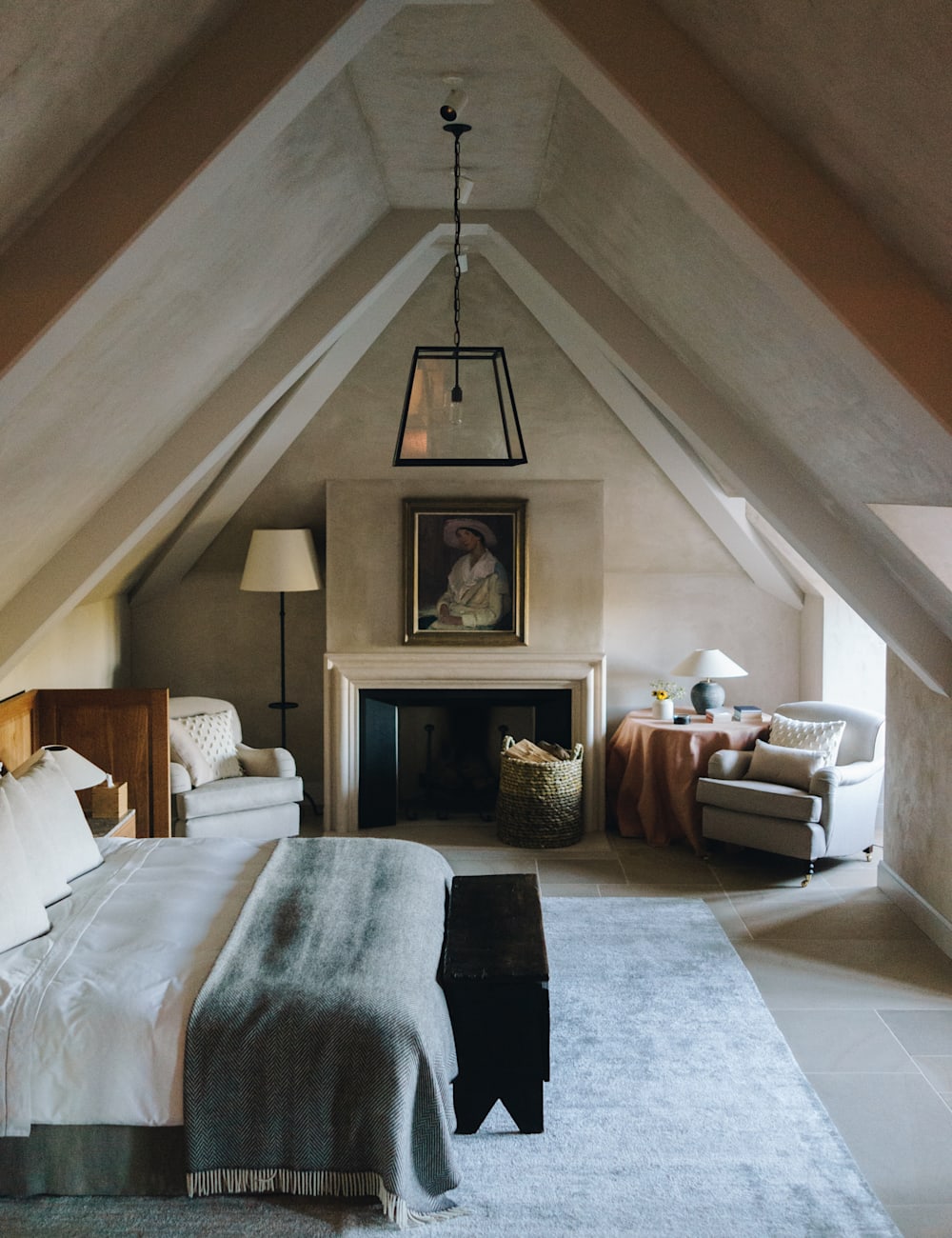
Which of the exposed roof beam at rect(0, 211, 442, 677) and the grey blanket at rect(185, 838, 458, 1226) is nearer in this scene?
the grey blanket at rect(185, 838, 458, 1226)

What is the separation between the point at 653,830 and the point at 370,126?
4410 millimetres

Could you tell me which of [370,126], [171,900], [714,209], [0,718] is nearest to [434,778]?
[0,718]

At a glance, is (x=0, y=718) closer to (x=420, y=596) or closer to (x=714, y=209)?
(x=420, y=596)

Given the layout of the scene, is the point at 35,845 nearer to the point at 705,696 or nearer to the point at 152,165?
the point at 152,165

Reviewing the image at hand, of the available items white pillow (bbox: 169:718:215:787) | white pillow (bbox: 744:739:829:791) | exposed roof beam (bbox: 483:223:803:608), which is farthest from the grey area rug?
exposed roof beam (bbox: 483:223:803:608)

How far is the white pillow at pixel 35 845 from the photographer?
3.92 m

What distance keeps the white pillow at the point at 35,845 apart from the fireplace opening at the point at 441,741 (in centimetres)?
320

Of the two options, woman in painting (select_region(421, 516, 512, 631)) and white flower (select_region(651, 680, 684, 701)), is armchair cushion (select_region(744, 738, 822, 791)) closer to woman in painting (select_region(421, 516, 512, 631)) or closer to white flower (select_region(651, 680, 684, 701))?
white flower (select_region(651, 680, 684, 701))

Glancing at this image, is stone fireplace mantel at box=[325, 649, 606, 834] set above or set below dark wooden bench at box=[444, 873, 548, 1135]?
above

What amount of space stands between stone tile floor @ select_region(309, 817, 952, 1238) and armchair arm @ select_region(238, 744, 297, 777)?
0.80m

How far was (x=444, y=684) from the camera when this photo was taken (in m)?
7.15

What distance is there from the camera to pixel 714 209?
9.09 ft

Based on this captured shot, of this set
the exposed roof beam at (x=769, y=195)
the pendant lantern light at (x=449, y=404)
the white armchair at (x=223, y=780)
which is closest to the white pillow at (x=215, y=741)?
the white armchair at (x=223, y=780)

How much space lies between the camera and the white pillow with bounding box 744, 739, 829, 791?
611 centimetres
